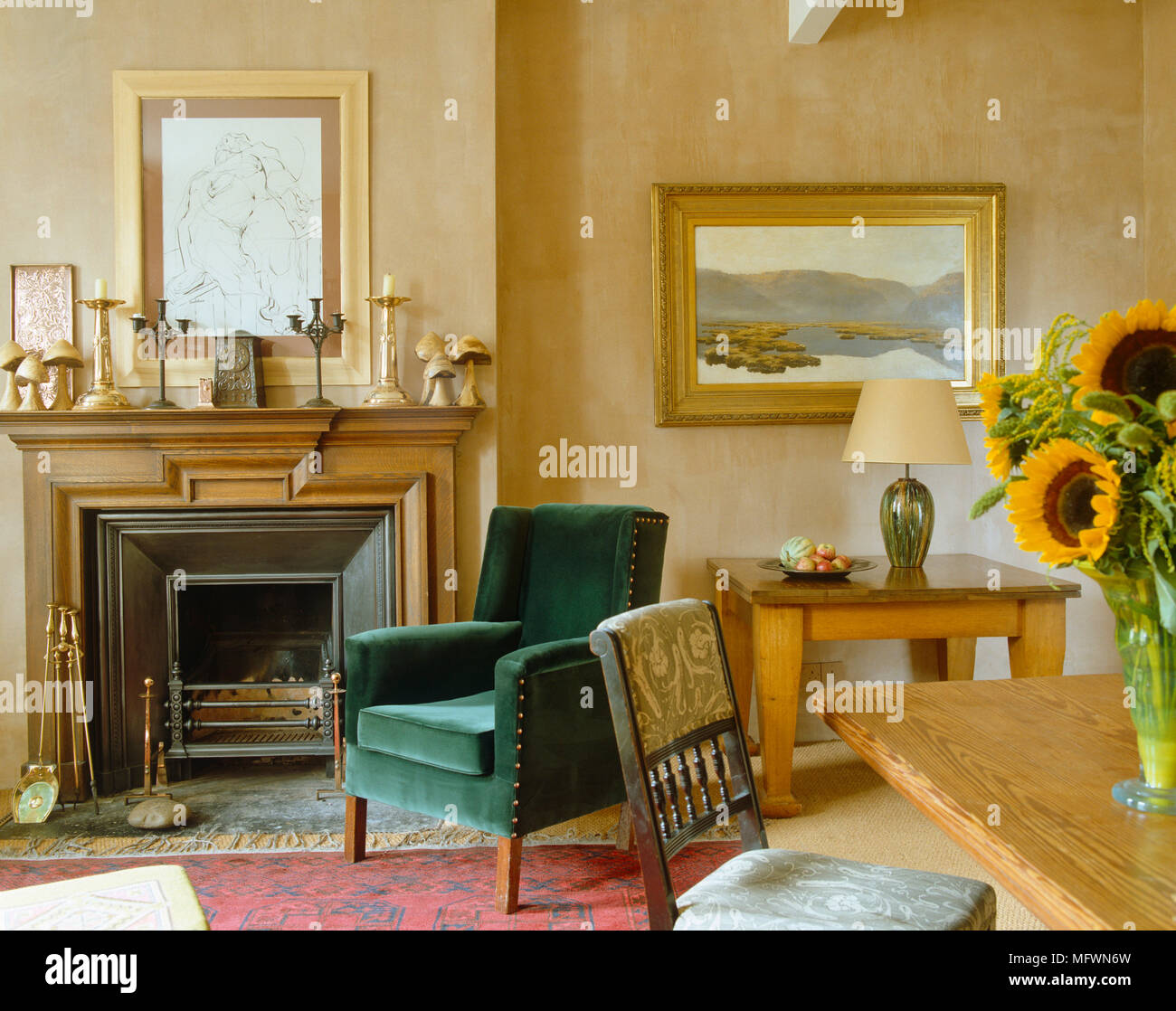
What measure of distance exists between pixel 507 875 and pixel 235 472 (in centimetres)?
176

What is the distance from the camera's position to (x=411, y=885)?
8.41ft

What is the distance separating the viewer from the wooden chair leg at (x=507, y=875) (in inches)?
93.5

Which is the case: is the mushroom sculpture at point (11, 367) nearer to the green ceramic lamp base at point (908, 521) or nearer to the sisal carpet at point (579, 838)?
the sisal carpet at point (579, 838)

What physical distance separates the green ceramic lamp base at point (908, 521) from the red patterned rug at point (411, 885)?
1.26 m

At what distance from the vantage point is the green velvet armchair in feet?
7.80

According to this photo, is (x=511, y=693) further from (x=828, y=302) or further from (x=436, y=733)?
(x=828, y=302)

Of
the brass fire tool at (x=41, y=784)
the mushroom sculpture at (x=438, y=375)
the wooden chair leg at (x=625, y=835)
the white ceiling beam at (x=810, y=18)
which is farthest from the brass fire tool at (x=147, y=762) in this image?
the white ceiling beam at (x=810, y=18)

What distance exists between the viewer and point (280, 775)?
350 cm

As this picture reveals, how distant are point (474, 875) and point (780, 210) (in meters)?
2.74

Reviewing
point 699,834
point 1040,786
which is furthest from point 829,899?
point 1040,786

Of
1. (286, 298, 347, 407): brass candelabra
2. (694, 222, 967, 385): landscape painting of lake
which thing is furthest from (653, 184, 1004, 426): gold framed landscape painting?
(286, 298, 347, 407): brass candelabra

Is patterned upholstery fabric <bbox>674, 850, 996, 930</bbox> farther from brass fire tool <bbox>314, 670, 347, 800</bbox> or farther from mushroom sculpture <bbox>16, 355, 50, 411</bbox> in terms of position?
mushroom sculpture <bbox>16, 355, 50, 411</bbox>

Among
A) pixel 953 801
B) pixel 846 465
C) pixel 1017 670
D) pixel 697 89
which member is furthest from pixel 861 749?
pixel 697 89

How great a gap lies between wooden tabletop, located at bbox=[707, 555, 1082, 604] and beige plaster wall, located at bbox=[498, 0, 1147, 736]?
0.59 meters
